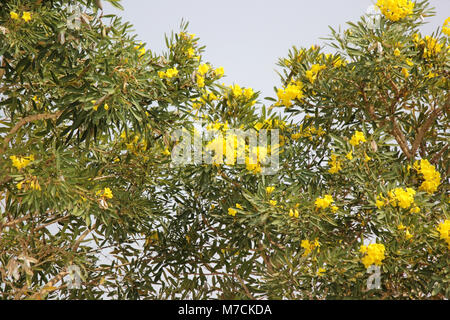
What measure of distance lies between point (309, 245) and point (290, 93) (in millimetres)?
899

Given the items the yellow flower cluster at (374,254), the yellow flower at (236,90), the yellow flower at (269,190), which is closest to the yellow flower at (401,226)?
the yellow flower cluster at (374,254)

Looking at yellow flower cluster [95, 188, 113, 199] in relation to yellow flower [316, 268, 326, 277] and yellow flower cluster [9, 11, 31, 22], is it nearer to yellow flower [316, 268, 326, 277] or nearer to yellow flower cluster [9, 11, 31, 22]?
yellow flower cluster [9, 11, 31, 22]

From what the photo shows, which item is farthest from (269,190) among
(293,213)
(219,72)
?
(219,72)

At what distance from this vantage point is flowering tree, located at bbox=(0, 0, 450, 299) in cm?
246

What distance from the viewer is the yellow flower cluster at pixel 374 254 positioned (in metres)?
2.28

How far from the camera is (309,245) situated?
2.60 m

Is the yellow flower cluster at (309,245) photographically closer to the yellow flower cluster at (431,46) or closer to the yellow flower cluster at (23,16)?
the yellow flower cluster at (431,46)

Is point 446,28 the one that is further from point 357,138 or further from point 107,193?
point 107,193

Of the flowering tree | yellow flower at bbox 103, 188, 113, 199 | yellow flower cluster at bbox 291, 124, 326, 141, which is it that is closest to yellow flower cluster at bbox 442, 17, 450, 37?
the flowering tree

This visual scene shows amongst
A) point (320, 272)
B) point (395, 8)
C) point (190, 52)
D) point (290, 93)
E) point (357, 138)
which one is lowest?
point (320, 272)

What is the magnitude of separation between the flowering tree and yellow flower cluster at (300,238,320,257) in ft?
0.03

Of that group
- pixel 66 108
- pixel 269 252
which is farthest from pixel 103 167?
pixel 269 252
